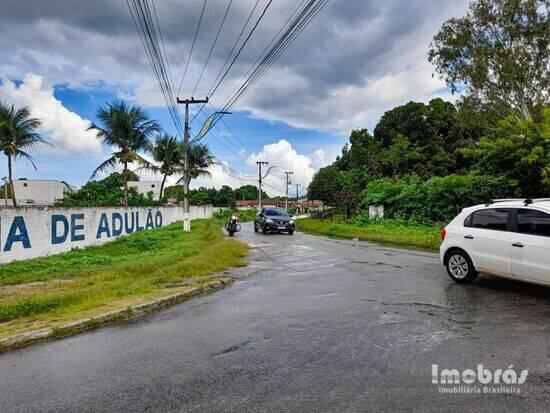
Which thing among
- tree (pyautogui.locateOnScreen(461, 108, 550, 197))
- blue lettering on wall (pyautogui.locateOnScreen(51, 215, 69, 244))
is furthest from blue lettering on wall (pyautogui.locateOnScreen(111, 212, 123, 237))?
tree (pyautogui.locateOnScreen(461, 108, 550, 197))

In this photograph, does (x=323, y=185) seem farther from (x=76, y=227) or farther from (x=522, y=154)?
(x=76, y=227)

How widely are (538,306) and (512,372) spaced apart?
117 inches

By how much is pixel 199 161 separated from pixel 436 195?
32442 mm

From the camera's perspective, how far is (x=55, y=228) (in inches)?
600

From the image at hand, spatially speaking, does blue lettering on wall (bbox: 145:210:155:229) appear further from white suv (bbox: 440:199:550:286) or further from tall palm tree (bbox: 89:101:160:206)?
white suv (bbox: 440:199:550:286)

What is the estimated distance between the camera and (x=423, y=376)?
4066mm

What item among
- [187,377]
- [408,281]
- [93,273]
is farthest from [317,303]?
[93,273]

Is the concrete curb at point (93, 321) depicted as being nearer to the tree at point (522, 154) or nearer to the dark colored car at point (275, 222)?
the tree at point (522, 154)

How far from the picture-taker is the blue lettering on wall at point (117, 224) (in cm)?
2066

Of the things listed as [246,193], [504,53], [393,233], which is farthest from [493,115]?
[246,193]

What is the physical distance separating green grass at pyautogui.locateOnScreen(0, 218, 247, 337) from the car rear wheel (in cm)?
547

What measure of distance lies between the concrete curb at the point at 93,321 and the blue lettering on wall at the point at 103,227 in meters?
11.9

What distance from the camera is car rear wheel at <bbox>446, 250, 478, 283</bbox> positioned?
325 inches

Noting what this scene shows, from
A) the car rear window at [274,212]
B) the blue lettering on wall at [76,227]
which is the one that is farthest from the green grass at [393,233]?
the blue lettering on wall at [76,227]
